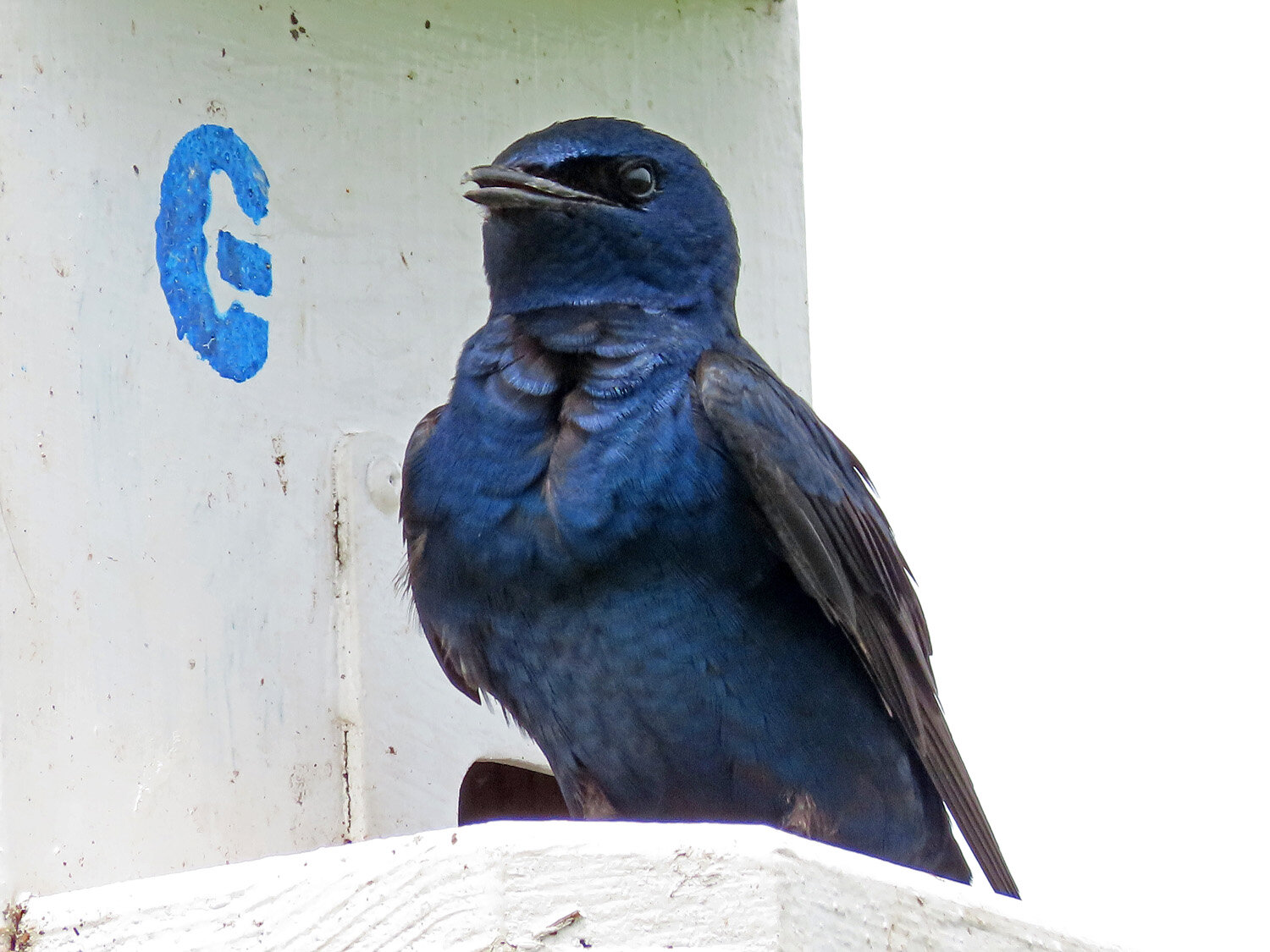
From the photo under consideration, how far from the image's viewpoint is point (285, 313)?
2238mm

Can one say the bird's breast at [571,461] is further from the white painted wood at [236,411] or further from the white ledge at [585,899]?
the white ledge at [585,899]

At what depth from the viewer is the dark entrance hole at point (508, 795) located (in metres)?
2.68

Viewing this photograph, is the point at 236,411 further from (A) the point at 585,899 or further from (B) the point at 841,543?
(A) the point at 585,899

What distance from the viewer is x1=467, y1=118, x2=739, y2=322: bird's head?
2.23 m

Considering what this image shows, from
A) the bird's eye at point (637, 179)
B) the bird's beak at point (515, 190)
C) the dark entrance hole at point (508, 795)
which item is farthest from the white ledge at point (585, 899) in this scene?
the dark entrance hole at point (508, 795)

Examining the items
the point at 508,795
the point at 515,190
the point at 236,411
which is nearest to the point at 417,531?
the point at 236,411

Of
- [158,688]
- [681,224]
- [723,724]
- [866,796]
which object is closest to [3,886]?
[158,688]

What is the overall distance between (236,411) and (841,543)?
633mm

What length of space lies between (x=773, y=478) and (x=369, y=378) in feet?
1.71

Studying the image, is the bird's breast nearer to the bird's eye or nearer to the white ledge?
the bird's eye

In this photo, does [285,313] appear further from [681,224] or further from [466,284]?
[681,224]

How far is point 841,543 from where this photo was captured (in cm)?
212

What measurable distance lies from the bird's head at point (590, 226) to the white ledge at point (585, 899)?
94 centimetres

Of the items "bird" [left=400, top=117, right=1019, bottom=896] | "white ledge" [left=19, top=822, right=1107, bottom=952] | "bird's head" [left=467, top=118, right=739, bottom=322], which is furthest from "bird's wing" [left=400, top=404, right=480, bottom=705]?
"white ledge" [left=19, top=822, right=1107, bottom=952]
